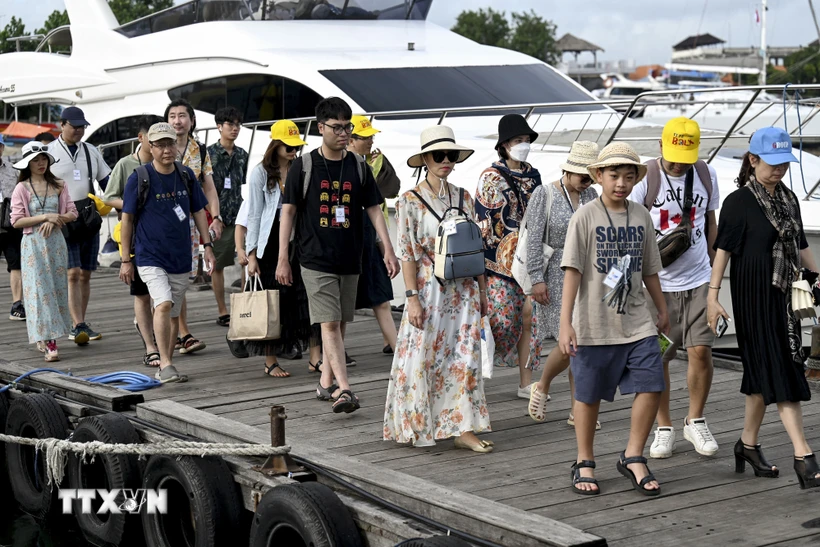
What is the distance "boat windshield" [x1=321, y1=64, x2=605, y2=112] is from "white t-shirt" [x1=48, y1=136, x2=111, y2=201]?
13.7 feet

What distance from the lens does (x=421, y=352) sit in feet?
19.5

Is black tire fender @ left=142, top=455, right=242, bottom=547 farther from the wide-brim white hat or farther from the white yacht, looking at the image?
the white yacht

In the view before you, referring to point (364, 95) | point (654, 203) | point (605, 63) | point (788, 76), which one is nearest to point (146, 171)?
point (654, 203)

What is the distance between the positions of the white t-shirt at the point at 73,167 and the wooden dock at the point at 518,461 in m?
1.47

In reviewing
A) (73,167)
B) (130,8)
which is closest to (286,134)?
(73,167)

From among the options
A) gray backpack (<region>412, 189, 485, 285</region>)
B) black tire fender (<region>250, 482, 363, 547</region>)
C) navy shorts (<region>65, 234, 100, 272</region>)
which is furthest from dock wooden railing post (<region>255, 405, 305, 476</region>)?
navy shorts (<region>65, 234, 100, 272</region>)

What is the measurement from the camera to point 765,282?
5.33m

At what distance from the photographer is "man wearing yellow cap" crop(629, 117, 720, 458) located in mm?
5820

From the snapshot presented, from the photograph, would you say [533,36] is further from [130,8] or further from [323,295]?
[323,295]

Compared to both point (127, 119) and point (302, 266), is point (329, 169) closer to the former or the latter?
point (302, 266)

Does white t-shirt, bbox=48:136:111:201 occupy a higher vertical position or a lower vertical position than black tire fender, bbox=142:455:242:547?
higher

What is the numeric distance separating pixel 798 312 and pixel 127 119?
12266mm

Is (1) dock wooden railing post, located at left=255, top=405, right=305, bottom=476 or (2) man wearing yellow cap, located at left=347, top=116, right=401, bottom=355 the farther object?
(2) man wearing yellow cap, located at left=347, top=116, right=401, bottom=355

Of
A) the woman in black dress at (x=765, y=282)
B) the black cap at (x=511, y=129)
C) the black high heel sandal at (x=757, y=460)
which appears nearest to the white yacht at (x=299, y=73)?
the black cap at (x=511, y=129)
